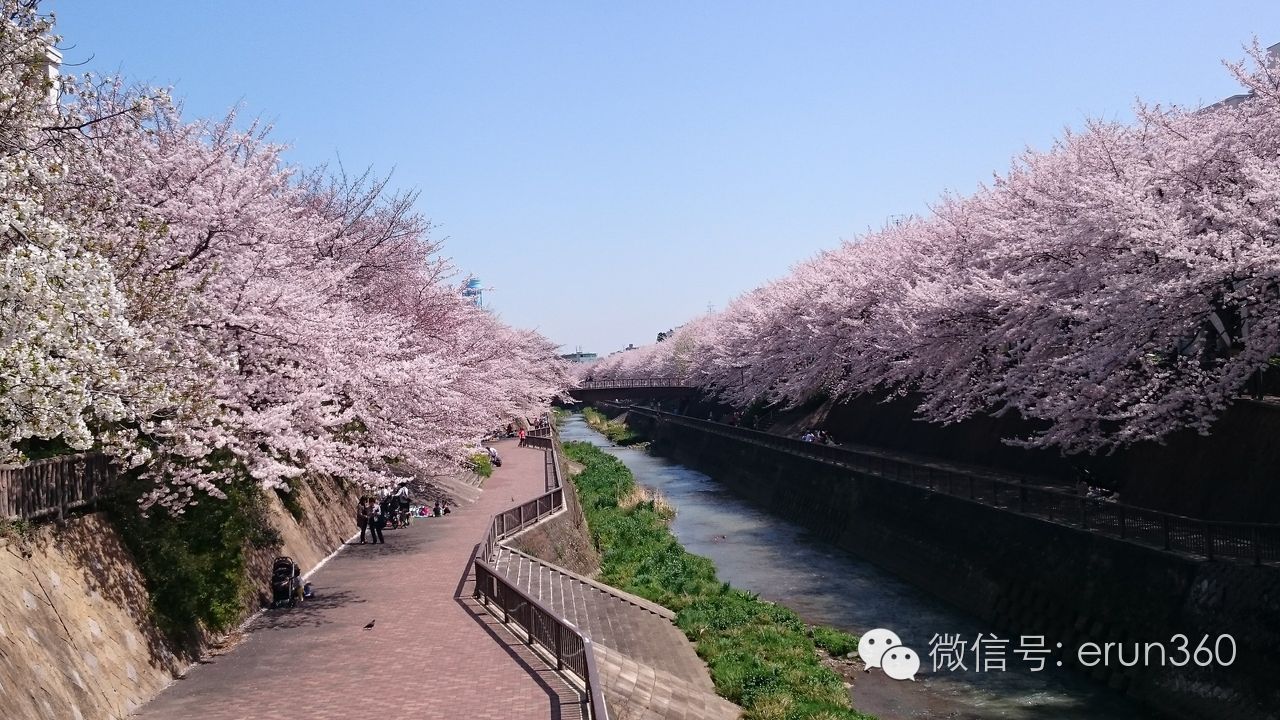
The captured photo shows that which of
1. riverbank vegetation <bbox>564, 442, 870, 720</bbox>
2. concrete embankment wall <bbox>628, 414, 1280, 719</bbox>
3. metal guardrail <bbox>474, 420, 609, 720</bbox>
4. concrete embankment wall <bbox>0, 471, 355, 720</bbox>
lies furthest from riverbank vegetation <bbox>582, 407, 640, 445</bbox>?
concrete embankment wall <bbox>0, 471, 355, 720</bbox>

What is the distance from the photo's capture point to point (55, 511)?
43.6 ft

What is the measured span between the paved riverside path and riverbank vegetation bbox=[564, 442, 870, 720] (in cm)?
458

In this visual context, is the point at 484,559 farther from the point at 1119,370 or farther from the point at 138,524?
the point at 1119,370

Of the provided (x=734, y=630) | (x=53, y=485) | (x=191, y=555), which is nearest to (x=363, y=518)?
(x=734, y=630)

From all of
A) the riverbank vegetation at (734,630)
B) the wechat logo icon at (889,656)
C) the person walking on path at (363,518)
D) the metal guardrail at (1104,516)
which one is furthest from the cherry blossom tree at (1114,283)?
the person walking on path at (363,518)

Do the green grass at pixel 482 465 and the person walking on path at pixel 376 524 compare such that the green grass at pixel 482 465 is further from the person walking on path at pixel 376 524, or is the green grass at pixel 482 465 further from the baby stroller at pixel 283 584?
the baby stroller at pixel 283 584

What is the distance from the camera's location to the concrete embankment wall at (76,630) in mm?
10766

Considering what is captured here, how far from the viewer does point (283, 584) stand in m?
19.3

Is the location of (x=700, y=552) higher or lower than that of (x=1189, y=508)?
lower

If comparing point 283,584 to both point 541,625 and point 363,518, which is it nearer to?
point 541,625

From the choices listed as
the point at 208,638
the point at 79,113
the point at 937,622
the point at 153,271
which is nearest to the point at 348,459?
the point at 208,638

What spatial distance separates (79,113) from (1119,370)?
70.0ft

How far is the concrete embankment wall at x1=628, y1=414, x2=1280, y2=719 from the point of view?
1619cm

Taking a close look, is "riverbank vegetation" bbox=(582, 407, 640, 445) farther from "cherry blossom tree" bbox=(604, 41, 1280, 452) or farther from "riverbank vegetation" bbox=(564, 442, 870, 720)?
"riverbank vegetation" bbox=(564, 442, 870, 720)
